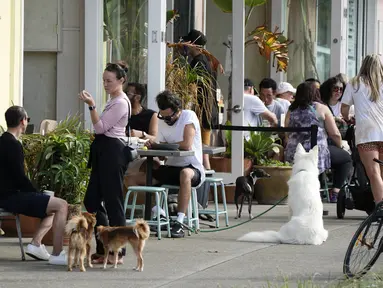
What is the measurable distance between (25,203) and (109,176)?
75 cm

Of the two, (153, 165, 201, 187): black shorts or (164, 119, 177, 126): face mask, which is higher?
(164, 119, 177, 126): face mask

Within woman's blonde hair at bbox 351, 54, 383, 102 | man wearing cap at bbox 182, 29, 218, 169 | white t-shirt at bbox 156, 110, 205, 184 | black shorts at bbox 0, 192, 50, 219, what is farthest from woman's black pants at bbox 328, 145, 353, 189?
black shorts at bbox 0, 192, 50, 219

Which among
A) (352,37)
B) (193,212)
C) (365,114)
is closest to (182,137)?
(193,212)

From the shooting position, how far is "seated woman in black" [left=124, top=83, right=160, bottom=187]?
11.8 m

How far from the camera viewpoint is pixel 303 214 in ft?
35.2

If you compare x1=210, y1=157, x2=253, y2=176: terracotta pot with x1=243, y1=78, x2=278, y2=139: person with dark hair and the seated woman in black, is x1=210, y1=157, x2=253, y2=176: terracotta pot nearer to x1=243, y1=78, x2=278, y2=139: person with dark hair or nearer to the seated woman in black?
x1=243, y1=78, x2=278, y2=139: person with dark hair

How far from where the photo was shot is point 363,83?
11.8 metres

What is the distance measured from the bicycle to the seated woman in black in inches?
151

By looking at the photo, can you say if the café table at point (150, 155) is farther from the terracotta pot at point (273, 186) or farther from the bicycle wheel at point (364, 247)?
the terracotta pot at point (273, 186)

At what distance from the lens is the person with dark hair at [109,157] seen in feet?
30.8

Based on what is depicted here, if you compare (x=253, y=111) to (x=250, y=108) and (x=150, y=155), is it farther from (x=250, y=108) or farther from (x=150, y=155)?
(x=150, y=155)

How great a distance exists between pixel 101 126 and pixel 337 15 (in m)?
9.66

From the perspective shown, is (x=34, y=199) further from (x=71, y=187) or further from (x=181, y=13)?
(x=181, y=13)

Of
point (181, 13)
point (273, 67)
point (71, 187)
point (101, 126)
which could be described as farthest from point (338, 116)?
point (101, 126)
